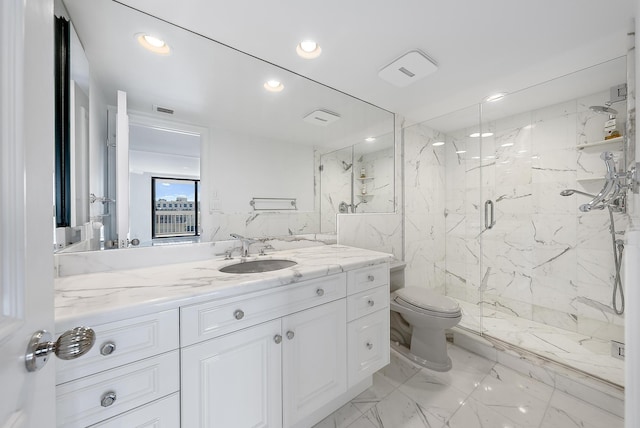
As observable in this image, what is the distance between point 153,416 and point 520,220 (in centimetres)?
321

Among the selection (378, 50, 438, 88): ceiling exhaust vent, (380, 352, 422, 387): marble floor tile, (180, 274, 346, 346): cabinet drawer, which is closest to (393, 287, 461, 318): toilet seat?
(380, 352, 422, 387): marble floor tile

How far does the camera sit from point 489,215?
2664mm

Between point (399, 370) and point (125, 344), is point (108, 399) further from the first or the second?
point (399, 370)

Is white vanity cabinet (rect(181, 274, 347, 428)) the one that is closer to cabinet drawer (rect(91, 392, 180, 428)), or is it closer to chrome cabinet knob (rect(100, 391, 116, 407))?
cabinet drawer (rect(91, 392, 180, 428))

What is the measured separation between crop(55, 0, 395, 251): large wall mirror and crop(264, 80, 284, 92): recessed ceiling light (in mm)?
10

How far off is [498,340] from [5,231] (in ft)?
8.98

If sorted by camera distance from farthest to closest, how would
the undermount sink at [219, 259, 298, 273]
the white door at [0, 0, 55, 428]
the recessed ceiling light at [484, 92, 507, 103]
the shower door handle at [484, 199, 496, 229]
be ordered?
1. the shower door handle at [484, 199, 496, 229]
2. the recessed ceiling light at [484, 92, 507, 103]
3. the undermount sink at [219, 259, 298, 273]
4. the white door at [0, 0, 55, 428]

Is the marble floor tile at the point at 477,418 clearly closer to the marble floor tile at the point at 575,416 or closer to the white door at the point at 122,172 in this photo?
the marble floor tile at the point at 575,416

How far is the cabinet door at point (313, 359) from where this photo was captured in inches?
44.5

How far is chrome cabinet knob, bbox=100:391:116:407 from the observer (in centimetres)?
73

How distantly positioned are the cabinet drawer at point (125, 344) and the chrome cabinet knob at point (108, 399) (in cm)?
8

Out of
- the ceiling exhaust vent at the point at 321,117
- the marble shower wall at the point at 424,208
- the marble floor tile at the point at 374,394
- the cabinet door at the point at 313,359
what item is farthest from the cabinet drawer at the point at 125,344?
the marble shower wall at the point at 424,208

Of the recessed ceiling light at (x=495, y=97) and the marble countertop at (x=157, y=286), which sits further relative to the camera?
the recessed ceiling light at (x=495, y=97)

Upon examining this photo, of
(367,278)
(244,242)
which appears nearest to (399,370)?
(367,278)
